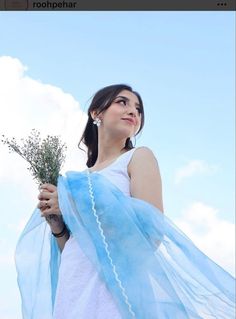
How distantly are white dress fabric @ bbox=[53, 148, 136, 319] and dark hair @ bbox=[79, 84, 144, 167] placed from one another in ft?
0.82

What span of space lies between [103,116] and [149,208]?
0.39m

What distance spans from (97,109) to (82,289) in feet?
1.81

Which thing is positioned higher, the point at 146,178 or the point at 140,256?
the point at 146,178

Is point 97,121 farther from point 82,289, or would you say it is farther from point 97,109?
point 82,289

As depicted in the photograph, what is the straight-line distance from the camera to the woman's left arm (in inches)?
54.4

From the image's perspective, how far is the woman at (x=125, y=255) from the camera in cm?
126

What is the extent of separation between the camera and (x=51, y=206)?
1447 millimetres

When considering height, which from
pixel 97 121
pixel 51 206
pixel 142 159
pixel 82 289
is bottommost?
pixel 82 289

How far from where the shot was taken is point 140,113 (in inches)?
64.6
